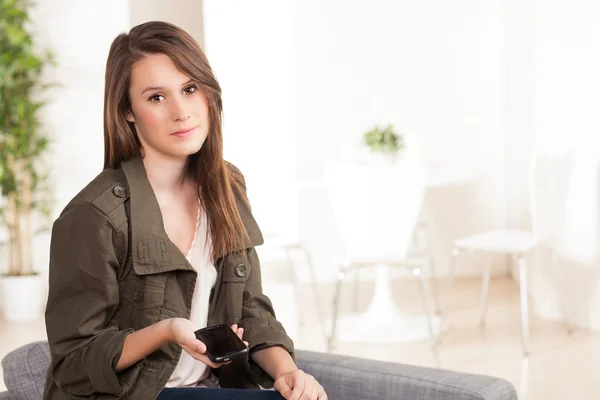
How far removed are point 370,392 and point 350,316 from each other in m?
3.57

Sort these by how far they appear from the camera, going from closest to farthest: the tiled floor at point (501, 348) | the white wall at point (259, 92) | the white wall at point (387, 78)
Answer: the tiled floor at point (501, 348) → the white wall at point (259, 92) → the white wall at point (387, 78)

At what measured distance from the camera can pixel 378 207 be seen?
4629 mm

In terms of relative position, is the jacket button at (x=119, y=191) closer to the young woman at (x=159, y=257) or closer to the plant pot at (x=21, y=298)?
the young woman at (x=159, y=257)

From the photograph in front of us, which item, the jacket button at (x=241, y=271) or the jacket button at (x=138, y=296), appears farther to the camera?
the jacket button at (x=241, y=271)

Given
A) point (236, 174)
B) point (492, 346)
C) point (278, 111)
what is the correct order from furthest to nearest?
point (278, 111)
point (492, 346)
point (236, 174)

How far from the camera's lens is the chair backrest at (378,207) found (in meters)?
4.62

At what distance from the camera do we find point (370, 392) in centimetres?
173

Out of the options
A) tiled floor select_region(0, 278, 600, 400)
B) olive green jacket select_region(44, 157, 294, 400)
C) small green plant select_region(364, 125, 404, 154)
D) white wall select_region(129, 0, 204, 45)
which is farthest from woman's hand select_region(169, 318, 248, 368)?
white wall select_region(129, 0, 204, 45)

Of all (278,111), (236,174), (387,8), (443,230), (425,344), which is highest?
(387,8)

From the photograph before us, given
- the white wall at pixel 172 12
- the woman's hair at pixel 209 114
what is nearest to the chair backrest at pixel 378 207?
the white wall at pixel 172 12

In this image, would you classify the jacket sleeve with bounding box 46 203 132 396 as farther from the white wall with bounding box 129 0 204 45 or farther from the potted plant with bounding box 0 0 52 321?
the white wall with bounding box 129 0 204 45

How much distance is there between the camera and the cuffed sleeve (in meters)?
1.71

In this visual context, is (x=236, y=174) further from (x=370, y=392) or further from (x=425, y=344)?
(x=425, y=344)

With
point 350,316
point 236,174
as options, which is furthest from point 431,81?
point 236,174
